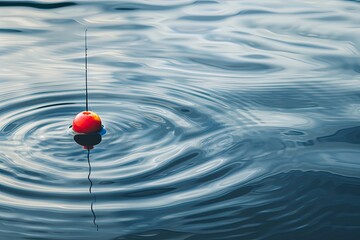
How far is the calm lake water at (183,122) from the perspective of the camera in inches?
130

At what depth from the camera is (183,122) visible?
430cm

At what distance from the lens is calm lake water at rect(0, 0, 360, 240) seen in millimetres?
3311

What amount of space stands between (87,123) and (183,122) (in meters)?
0.60

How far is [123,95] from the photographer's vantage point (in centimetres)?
470

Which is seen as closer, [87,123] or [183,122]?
[87,123]

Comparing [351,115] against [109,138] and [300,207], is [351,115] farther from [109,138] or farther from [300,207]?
[109,138]

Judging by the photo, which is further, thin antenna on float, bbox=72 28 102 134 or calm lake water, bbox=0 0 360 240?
thin antenna on float, bbox=72 28 102 134

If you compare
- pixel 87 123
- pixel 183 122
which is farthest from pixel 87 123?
pixel 183 122

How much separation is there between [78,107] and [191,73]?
3.20 feet

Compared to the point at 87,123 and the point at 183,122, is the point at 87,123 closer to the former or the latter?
the point at 87,123

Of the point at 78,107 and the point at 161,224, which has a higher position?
the point at 78,107

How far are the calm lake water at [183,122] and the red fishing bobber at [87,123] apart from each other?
0.09 meters

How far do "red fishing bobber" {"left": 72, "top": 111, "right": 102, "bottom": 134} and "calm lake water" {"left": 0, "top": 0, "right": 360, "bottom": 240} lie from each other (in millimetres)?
94

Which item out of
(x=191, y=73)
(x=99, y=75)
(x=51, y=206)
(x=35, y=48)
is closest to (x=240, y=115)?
(x=191, y=73)
